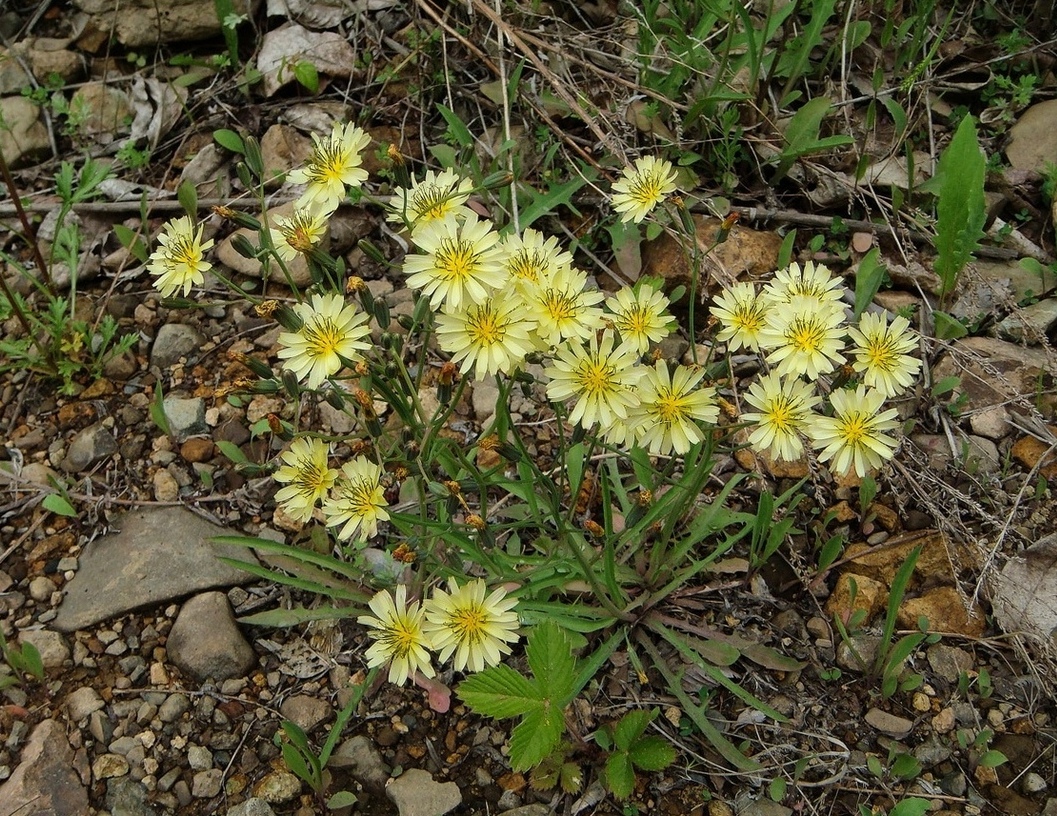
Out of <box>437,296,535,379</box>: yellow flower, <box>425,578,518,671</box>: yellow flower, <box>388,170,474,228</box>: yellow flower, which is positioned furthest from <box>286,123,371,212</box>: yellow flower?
<box>425,578,518,671</box>: yellow flower

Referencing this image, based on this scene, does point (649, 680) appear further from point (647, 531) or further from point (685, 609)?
point (647, 531)

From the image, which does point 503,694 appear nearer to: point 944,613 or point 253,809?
point 253,809

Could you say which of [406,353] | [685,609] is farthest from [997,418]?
[406,353]

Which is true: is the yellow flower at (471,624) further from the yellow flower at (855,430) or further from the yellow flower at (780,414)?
the yellow flower at (855,430)

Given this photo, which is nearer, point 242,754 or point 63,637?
point 242,754

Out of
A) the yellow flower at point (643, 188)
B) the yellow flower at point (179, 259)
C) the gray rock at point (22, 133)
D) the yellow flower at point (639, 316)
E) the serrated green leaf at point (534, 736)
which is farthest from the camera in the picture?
the gray rock at point (22, 133)

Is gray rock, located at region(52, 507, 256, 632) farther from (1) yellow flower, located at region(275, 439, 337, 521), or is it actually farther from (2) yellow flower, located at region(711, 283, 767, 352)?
(2) yellow flower, located at region(711, 283, 767, 352)

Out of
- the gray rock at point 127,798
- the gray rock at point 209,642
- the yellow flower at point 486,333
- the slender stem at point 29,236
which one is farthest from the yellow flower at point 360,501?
the slender stem at point 29,236
